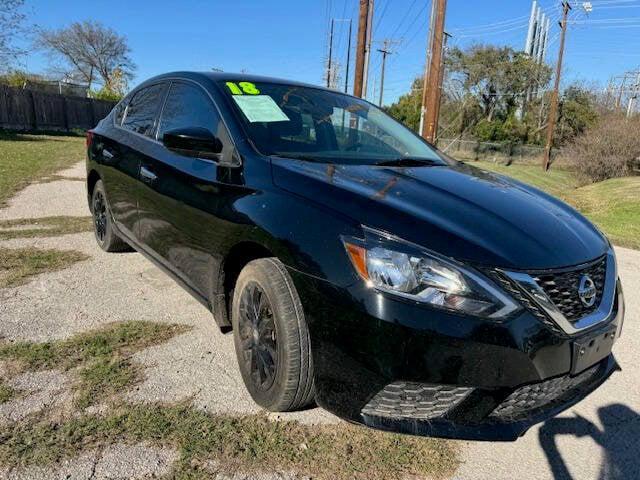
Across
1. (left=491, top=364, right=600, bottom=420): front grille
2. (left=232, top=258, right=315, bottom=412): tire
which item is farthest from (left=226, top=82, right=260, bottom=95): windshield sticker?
(left=491, top=364, right=600, bottom=420): front grille

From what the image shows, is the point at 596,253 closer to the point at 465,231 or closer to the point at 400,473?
the point at 465,231

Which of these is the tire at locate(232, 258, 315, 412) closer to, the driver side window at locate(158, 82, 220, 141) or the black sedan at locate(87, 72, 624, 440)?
the black sedan at locate(87, 72, 624, 440)

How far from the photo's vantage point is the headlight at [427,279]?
1.86 meters

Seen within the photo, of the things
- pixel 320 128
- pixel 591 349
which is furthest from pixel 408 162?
pixel 591 349

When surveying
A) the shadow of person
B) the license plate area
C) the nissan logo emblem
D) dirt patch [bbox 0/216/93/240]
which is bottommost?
the shadow of person

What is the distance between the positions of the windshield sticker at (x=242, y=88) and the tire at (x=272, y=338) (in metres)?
1.22

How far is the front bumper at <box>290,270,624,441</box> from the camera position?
1.85 metres

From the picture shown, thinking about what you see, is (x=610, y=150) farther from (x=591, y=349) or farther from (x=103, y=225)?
(x=591, y=349)


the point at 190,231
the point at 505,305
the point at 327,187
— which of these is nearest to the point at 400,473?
the point at 505,305

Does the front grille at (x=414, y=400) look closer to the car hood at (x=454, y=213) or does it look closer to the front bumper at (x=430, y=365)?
the front bumper at (x=430, y=365)

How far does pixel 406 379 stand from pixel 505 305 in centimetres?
45

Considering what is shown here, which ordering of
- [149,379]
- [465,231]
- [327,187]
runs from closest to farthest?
[465,231] < [327,187] < [149,379]

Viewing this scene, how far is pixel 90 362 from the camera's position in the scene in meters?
2.89

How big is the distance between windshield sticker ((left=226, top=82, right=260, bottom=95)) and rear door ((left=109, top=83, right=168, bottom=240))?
78 cm
